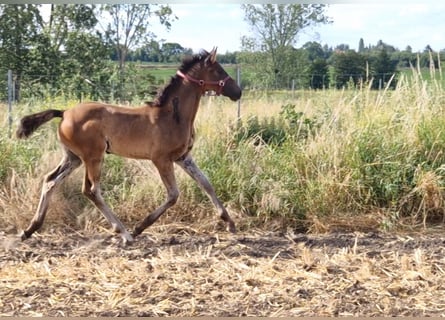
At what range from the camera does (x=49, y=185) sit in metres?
6.48

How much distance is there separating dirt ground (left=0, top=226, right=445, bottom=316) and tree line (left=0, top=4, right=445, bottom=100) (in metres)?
4.05

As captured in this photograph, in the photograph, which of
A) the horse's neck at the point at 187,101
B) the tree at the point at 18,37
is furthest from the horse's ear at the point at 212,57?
the tree at the point at 18,37

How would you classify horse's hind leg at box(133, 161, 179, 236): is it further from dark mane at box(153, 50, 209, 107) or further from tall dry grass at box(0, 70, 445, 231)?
tall dry grass at box(0, 70, 445, 231)

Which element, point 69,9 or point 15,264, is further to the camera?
point 69,9

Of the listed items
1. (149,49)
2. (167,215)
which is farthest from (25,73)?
(167,215)

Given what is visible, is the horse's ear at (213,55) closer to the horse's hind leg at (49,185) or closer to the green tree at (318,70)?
the horse's hind leg at (49,185)

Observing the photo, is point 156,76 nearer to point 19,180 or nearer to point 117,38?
point 117,38

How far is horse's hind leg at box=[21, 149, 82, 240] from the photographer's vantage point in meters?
6.37

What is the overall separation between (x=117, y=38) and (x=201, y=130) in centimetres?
496

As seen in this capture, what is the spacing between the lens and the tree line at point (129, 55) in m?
11.2

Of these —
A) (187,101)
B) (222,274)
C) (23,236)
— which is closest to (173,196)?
(187,101)

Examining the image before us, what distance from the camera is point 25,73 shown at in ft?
42.0

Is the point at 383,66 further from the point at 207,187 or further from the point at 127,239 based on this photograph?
the point at 127,239

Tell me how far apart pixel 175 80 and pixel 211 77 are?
0.38 meters
